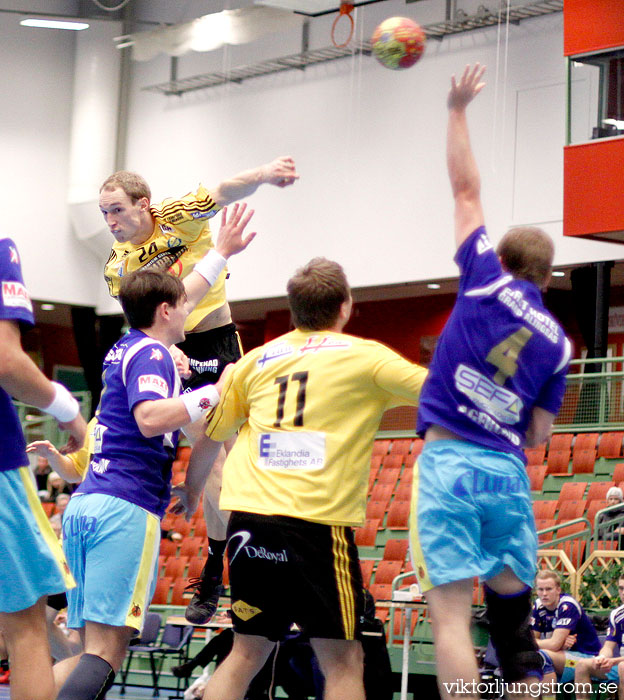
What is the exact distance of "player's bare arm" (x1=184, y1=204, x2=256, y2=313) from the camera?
598cm

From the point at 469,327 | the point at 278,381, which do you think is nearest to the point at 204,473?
the point at 278,381

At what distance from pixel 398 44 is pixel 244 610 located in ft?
11.6

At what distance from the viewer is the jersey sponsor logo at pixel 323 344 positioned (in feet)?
15.1

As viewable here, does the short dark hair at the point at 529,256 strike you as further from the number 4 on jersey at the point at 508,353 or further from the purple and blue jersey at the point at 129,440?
the purple and blue jersey at the point at 129,440

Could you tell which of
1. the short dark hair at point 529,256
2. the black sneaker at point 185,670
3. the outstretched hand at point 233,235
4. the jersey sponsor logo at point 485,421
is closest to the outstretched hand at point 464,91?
the short dark hair at point 529,256

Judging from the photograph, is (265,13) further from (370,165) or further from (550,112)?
Answer: (550,112)

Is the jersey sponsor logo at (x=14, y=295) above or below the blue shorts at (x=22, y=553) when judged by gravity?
above

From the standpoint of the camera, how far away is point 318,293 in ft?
15.3

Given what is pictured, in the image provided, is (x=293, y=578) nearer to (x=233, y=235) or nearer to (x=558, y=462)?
(x=233, y=235)

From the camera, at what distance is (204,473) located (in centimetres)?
529

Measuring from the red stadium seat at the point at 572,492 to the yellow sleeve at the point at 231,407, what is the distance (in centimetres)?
1144

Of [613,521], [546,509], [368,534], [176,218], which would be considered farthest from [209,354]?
[368,534]

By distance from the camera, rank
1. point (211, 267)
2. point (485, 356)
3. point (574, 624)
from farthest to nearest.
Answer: point (574, 624), point (211, 267), point (485, 356)

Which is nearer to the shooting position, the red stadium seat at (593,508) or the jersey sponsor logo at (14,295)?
the jersey sponsor logo at (14,295)
